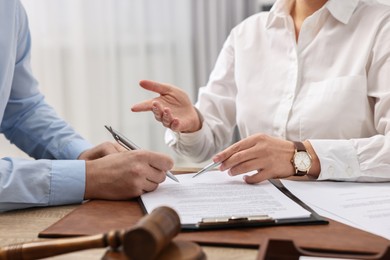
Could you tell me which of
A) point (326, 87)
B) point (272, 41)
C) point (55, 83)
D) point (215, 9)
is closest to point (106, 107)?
point (55, 83)

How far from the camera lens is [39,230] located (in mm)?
793

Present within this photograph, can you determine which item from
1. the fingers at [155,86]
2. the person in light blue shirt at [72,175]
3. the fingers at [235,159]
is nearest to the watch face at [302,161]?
the fingers at [235,159]

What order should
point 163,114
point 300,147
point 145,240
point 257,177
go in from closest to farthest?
1. point 145,240
2. point 257,177
3. point 300,147
4. point 163,114

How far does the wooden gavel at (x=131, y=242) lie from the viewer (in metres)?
0.49

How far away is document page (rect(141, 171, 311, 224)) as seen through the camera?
80cm

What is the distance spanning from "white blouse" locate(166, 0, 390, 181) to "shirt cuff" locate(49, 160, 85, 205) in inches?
21.2

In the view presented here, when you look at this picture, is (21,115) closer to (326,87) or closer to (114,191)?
(114,191)

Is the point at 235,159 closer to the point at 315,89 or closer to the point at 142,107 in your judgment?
the point at 142,107

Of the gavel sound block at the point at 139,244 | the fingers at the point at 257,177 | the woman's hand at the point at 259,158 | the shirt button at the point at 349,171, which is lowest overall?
the shirt button at the point at 349,171

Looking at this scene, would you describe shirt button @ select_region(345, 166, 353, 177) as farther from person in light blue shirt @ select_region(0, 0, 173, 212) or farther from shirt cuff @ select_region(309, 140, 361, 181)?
person in light blue shirt @ select_region(0, 0, 173, 212)

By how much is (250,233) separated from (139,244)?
0.28m

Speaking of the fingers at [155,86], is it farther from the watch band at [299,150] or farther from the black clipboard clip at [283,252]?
the black clipboard clip at [283,252]

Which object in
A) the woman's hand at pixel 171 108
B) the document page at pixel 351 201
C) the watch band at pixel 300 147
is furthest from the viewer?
the woman's hand at pixel 171 108

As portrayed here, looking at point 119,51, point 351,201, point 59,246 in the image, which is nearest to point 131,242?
point 59,246
